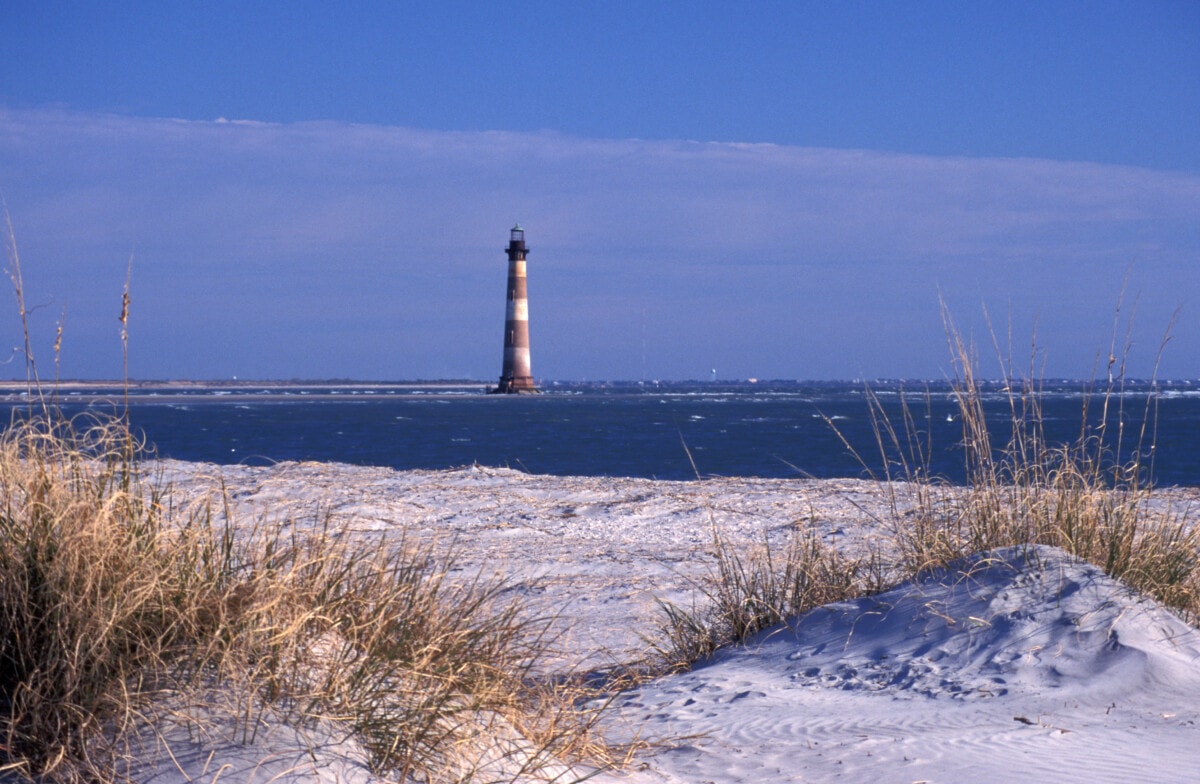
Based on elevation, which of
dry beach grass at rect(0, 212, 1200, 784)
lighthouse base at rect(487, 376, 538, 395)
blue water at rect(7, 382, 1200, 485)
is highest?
dry beach grass at rect(0, 212, 1200, 784)

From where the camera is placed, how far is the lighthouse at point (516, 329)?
4262 cm

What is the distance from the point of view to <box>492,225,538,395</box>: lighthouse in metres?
42.6

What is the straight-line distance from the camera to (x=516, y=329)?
4441 centimetres

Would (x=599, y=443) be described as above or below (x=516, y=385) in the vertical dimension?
below

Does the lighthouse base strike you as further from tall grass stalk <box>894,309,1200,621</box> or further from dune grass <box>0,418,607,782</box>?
dune grass <box>0,418,607,782</box>

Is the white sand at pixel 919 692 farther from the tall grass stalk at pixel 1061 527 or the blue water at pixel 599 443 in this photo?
the blue water at pixel 599 443

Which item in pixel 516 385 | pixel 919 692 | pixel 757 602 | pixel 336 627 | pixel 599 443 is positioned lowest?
pixel 599 443

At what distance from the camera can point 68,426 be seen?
3.17m

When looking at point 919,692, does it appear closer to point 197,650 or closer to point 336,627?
point 336,627

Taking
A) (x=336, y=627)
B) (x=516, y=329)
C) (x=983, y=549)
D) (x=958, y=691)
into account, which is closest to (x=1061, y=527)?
(x=983, y=549)

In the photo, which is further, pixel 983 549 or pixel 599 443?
pixel 599 443

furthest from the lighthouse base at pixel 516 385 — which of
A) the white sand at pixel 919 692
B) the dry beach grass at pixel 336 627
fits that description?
the dry beach grass at pixel 336 627

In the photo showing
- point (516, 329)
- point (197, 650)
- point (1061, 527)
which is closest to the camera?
point (197, 650)

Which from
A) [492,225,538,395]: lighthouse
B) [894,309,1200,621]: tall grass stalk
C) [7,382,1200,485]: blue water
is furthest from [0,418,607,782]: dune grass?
[492,225,538,395]: lighthouse
